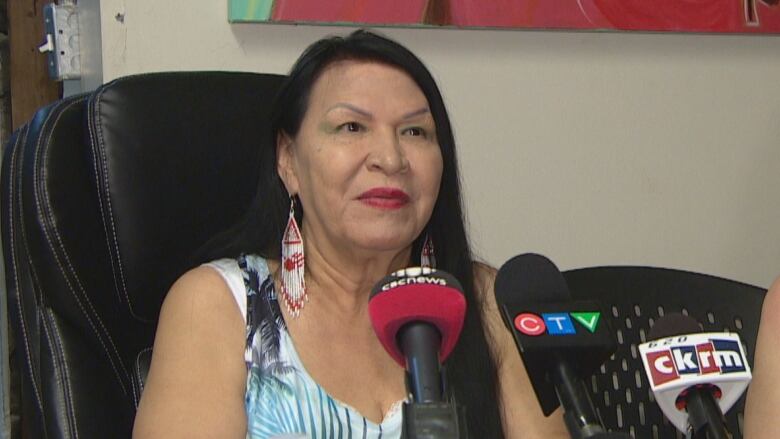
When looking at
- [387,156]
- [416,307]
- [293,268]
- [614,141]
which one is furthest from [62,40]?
[416,307]

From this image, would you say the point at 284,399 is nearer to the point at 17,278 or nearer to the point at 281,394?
the point at 281,394

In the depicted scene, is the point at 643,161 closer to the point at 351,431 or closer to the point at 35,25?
the point at 351,431

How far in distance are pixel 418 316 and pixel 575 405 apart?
152mm

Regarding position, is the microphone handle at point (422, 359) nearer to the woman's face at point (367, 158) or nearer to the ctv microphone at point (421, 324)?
the ctv microphone at point (421, 324)

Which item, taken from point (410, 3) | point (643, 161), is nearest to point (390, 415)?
point (410, 3)

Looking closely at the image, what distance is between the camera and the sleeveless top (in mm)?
1331

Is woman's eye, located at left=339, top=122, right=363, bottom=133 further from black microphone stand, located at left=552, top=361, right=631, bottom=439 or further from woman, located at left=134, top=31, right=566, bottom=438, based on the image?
black microphone stand, located at left=552, top=361, right=631, bottom=439

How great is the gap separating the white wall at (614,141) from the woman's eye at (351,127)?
0.62 meters

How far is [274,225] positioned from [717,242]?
1.27m

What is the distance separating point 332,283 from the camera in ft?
4.85

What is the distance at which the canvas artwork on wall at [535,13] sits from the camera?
190 centimetres

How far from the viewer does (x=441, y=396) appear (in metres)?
0.73

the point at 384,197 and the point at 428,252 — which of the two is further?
the point at 428,252

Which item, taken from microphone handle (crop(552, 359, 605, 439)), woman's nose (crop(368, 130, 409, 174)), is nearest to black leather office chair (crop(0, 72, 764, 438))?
woman's nose (crop(368, 130, 409, 174))
